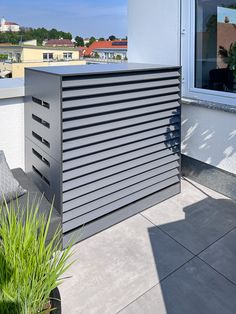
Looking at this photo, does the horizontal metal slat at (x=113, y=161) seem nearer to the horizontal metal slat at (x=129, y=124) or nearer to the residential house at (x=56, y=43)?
the horizontal metal slat at (x=129, y=124)

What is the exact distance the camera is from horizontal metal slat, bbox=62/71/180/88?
2.10m

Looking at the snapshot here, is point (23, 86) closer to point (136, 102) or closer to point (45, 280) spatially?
point (136, 102)

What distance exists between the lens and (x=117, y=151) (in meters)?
2.54

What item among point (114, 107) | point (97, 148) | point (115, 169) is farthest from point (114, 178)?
point (114, 107)

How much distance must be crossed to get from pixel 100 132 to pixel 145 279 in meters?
1.16

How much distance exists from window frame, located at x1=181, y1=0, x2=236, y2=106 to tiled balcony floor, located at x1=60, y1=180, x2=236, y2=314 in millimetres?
1178

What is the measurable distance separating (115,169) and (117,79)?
0.77 meters

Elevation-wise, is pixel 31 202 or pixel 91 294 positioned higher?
pixel 31 202

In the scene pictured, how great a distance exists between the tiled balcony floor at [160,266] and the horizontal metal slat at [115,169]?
49 cm

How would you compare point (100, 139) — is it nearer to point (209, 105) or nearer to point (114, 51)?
point (209, 105)

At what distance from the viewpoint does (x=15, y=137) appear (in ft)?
9.39

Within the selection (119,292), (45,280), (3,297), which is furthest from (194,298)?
(3,297)

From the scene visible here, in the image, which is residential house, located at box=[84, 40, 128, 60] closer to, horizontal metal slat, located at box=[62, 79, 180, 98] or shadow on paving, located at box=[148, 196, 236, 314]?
horizontal metal slat, located at box=[62, 79, 180, 98]

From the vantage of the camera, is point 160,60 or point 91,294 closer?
point 91,294
